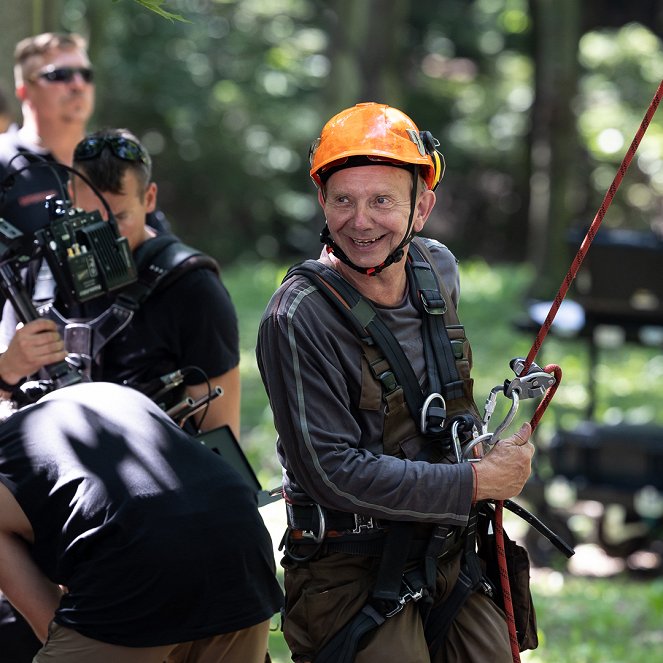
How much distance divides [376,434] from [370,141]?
71cm

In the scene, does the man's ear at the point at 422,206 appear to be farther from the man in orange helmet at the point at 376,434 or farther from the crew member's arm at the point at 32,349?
the crew member's arm at the point at 32,349

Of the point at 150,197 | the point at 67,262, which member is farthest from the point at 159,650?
the point at 150,197

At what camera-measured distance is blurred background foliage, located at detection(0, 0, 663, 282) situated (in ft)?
72.9

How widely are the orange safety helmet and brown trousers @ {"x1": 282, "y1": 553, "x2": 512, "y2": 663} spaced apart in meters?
0.97

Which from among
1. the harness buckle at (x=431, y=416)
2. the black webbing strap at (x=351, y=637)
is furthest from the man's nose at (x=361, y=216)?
the black webbing strap at (x=351, y=637)

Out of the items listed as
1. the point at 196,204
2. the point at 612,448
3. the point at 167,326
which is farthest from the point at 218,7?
the point at 167,326

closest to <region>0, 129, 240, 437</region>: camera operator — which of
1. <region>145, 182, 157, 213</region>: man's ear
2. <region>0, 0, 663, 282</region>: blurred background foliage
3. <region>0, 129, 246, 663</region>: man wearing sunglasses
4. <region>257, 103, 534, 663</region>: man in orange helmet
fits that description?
<region>0, 129, 246, 663</region>: man wearing sunglasses

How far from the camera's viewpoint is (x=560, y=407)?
1144 centimetres

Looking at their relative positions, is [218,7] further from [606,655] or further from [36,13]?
[606,655]

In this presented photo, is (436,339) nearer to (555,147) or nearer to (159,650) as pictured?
(159,650)

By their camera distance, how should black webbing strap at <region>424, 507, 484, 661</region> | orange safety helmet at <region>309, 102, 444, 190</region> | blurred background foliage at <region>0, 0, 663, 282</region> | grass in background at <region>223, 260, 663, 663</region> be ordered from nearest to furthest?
1. orange safety helmet at <region>309, 102, 444, 190</region>
2. black webbing strap at <region>424, 507, 484, 661</region>
3. grass in background at <region>223, 260, 663, 663</region>
4. blurred background foliage at <region>0, 0, 663, 282</region>

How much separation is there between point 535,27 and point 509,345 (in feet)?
34.2

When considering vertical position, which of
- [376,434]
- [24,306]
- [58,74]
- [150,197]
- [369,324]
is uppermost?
[58,74]

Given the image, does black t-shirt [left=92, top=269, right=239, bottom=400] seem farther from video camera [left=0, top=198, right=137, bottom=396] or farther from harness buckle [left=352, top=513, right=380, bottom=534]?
harness buckle [left=352, top=513, right=380, bottom=534]
